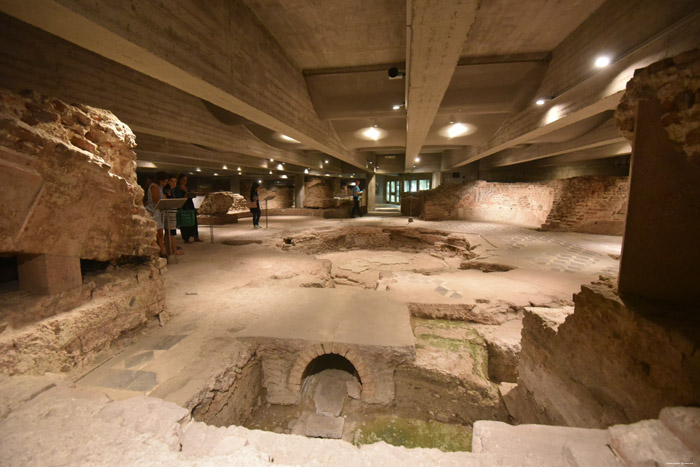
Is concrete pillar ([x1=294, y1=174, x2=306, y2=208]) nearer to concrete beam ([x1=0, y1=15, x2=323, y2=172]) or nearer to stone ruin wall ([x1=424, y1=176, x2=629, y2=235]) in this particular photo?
stone ruin wall ([x1=424, y1=176, x2=629, y2=235])

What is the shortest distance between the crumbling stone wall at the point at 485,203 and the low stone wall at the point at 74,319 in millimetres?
12541

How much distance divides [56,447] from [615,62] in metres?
7.29

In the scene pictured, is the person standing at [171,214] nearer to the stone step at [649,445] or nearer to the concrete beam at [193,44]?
the concrete beam at [193,44]

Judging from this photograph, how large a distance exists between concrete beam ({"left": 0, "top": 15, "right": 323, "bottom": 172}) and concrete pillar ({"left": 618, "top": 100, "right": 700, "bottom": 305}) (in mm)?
6310

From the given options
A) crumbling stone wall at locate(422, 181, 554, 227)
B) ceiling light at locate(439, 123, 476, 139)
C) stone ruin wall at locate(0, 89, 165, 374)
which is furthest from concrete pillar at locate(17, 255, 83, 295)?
crumbling stone wall at locate(422, 181, 554, 227)

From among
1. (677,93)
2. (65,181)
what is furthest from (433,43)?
(65,181)

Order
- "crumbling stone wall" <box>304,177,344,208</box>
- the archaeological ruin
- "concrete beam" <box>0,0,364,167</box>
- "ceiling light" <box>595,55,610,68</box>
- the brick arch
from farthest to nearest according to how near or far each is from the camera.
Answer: "crumbling stone wall" <box>304,177,344,208</box> → "ceiling light" <box>595,55,610,68</box> → the brick arch → "concrete beam" <box>0,0,364,167</box> → the archaeological ruin

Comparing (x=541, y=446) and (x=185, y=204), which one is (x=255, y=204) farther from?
(x=541, y=446)

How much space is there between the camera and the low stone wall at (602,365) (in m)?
1.60

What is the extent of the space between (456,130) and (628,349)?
28.4 feet

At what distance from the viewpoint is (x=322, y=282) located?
17.1 feet

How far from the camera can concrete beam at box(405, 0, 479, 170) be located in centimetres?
269

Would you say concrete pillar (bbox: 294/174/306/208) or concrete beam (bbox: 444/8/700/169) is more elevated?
concrete beam (bbox: 444/8/700/169)

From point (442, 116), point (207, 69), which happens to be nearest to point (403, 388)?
point (207, 69)
